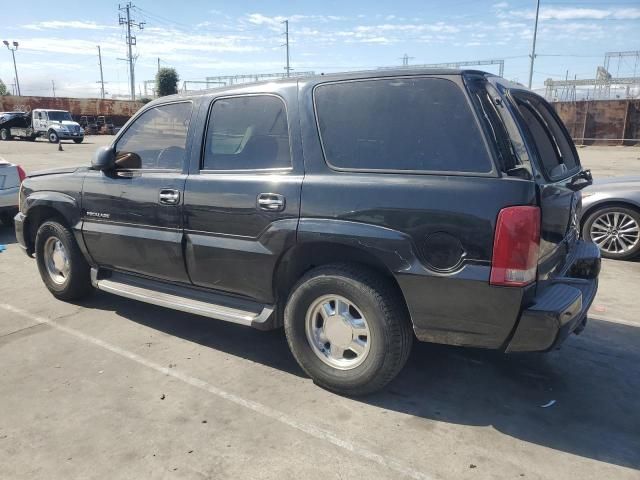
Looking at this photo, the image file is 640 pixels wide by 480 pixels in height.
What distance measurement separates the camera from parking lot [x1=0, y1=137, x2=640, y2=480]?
8.78 feet

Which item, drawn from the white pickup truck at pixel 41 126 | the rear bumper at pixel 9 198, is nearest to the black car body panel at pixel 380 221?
the rear bumper at pixel 9 198

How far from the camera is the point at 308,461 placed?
2693 millimetres

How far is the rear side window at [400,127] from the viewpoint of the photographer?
9.21 feet

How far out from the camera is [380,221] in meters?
2.96

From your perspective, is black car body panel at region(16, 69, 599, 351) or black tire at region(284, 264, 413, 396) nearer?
black car body panel at region(16, 69, 599, 351)

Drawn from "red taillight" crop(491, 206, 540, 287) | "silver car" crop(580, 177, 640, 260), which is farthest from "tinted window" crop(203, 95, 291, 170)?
"silver car" crop(580, 177, 640, 260)

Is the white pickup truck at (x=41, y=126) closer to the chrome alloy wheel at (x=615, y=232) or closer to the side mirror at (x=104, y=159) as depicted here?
the side mirror at (x=104, y=159)

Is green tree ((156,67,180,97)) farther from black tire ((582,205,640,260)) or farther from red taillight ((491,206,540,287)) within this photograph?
red taillight ((491,206,540,287))

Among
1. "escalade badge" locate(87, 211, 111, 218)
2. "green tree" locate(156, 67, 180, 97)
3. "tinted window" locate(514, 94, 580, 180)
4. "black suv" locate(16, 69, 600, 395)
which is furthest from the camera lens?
"green tree" locate(156, 67, 180, 97)

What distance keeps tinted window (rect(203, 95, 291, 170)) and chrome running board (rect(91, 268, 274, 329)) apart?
0.97 meters

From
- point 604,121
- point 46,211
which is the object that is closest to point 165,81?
point 604,121

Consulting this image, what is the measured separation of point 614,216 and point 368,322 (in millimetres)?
4899

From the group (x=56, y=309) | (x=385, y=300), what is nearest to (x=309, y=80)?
(x=385, y=300)

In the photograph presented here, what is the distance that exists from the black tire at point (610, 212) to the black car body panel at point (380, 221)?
127 inches
